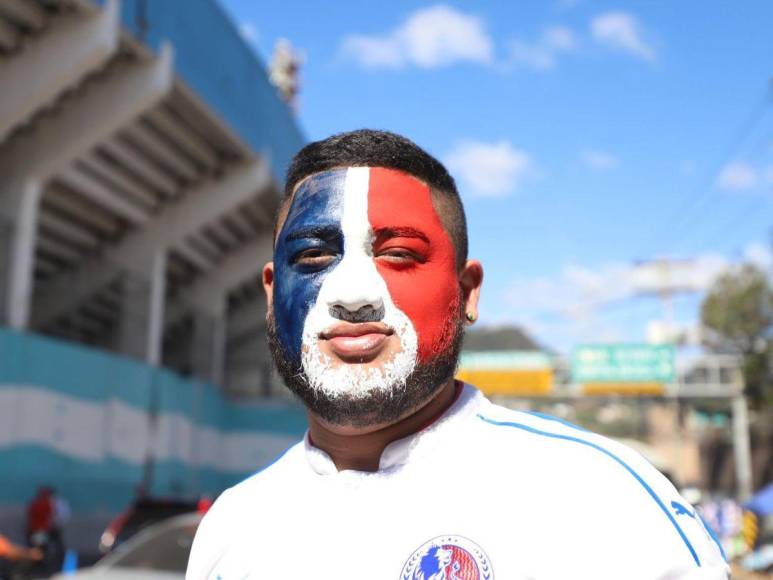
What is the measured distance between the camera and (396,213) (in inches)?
80.4

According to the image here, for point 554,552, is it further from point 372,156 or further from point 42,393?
point 42,393

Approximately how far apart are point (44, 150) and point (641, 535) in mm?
17447

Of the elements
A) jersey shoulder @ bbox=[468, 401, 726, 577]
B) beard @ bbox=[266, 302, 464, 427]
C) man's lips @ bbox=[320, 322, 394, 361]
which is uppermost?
man's lips @ bbox=[320, 322, 394, 361]

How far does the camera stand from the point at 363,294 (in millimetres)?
1966

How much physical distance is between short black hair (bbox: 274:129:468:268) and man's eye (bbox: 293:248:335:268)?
0.17 m

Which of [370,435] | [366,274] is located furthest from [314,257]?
[370,435]

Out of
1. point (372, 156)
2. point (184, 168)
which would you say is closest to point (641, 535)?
point (372, 156)

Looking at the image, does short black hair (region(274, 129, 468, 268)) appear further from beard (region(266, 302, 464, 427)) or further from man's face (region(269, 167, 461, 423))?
beard (region(266, 302, 464, 427))

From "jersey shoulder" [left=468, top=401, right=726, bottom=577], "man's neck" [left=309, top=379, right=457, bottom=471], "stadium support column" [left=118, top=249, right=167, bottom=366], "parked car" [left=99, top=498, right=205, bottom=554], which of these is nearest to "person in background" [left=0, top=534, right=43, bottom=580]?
"parked car" [left=99, top=498, right=205, bottom=554]

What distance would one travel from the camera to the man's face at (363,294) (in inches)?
77.3

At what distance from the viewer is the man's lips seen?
197 centimetres

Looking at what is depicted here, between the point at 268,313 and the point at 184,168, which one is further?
the point at 184,168

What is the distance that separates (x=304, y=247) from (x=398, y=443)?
1.55ft

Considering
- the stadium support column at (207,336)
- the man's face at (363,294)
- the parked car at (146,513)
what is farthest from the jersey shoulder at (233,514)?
the stadium support column at (207,336)
